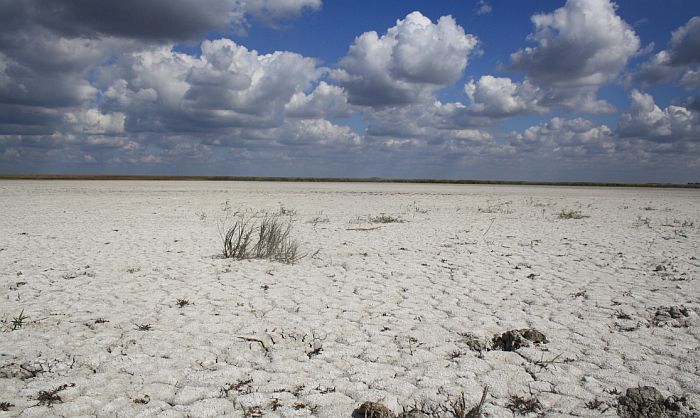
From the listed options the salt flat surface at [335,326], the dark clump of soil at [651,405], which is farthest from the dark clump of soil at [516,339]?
the dark clump of soil at [651,405]

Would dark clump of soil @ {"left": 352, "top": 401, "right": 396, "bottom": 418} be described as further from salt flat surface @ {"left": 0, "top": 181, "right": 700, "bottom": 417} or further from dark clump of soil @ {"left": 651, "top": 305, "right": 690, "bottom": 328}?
dark clump of soil @ {"left": 651, "top": 305, "right": 690, "bottom": 328}

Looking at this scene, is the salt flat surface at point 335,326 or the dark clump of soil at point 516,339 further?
the dark clump of soil at point 516,339

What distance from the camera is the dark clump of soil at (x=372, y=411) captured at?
9.22ft

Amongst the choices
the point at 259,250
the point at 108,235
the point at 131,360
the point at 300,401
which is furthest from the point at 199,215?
the point at 300,401

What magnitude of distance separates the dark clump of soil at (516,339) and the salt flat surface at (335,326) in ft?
0.29

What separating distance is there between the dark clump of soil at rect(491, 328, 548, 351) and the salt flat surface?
9 cm

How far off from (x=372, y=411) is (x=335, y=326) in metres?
1.77

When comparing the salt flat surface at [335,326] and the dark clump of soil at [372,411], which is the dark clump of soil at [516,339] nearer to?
the salt flat surface at [335,326]

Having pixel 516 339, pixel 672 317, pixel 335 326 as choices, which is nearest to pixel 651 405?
pixel 516 339

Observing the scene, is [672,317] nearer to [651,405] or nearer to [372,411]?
[651,405]

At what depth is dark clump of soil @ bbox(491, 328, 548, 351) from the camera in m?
3.98

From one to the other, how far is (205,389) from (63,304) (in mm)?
3048

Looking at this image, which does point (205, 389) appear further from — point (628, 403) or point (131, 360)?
point (628, 403)

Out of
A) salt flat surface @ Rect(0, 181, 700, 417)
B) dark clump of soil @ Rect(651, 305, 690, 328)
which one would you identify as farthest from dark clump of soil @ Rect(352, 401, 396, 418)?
dark clump of soil @ Rect(651, 305, 690, 328)
